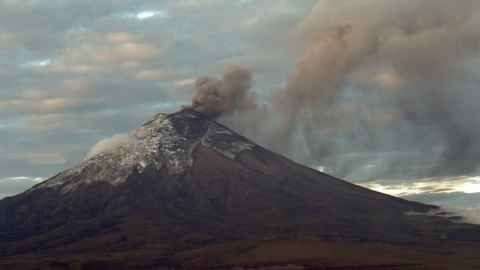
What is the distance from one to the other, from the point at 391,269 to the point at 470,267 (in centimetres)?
2111

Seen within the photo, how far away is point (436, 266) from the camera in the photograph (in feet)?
637

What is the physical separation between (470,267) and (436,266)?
1031 cm

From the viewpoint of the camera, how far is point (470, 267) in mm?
197000

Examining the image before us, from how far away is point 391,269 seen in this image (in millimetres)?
198125

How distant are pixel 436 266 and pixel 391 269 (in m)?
11.9
